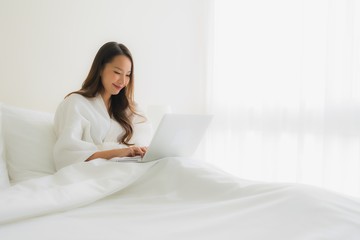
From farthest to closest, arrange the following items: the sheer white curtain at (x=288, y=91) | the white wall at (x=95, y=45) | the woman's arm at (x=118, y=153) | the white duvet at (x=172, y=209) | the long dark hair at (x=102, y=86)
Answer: the sheer white curtain at (x=288, y=91)
the white wall at (x=95, y=45)
the long dark hair at (x=102, y=86)
the woman's arm at (x=118, y=153)
the white duvet at (x=172, y=209)

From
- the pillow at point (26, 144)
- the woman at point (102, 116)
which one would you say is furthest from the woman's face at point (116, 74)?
the pillow at point (26, 144)

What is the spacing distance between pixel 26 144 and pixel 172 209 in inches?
37.5

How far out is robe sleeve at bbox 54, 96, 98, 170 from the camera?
151cm

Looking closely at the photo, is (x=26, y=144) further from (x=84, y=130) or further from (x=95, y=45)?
(x=95, y=45)

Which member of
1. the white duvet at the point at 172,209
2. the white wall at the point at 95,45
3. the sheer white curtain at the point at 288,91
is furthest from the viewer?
the sheer white curtain at the point at 288,91

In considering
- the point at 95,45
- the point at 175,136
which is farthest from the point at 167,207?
the point at 95,45

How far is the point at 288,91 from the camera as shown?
2.68 metres

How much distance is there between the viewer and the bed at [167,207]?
744mm

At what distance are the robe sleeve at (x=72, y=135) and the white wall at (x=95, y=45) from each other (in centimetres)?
65

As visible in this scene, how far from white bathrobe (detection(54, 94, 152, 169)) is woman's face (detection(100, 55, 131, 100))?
3.3 inches

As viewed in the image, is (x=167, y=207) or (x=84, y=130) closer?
(x=167, y=207)

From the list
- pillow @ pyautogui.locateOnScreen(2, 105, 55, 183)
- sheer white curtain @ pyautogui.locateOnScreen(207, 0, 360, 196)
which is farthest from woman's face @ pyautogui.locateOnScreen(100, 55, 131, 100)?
sheer white curtain @ pyautogui.locateOnScreen(207, 0, 360, 196)

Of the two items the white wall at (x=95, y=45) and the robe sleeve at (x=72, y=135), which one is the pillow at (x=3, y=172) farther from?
the white wall at (x=95, y=45)

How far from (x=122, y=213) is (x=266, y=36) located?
230 centimetres
